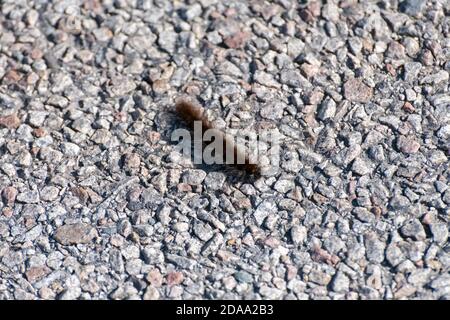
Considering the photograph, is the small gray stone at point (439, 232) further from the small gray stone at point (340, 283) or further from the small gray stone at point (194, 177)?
the small gray stone at point (194, 177)

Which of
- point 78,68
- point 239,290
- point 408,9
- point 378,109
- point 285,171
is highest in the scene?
point 408,9

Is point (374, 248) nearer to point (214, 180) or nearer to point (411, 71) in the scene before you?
point (214, 180)

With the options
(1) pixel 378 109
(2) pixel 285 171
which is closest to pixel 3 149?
(2) pixel 285 171

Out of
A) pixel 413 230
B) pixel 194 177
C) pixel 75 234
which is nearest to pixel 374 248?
pixel 413 230

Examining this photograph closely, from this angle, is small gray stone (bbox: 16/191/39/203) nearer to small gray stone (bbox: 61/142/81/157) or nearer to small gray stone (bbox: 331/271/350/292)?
small gray stone (bbox: 61/142/81/157)

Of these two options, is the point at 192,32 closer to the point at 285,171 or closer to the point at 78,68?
the point at 78,68

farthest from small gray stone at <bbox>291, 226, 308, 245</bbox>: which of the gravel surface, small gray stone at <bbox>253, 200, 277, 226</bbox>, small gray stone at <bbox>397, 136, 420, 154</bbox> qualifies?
small gray stone at <bbox>397, 136, 420, 154</bbox>

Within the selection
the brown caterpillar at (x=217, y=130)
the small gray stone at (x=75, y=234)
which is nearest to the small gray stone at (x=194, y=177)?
the brown caterpillar at (x=217, y=130)
